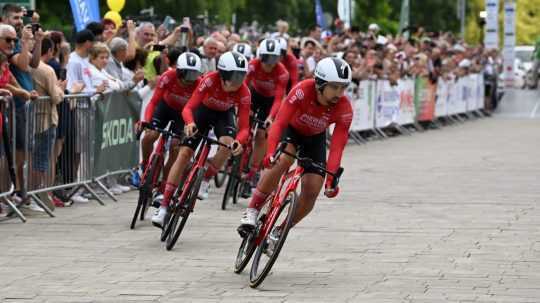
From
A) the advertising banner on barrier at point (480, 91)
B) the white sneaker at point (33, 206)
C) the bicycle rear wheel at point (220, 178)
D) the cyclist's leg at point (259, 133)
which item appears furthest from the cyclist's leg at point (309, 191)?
the advertising banner on barrier at point (480, 91)

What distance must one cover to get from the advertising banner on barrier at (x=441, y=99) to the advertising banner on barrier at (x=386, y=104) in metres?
4.91

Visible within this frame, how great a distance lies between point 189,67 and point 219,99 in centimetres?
66

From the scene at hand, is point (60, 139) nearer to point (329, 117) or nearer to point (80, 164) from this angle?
point (80, 164)

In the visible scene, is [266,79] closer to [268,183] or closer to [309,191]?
[268,183]

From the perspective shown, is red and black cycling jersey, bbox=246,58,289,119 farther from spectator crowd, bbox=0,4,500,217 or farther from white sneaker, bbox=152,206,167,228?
white sneaker, bbox=152,206,167,228

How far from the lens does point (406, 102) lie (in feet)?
102

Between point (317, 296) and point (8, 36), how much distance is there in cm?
540

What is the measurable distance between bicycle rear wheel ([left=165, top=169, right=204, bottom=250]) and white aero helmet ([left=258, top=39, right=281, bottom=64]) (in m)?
4.25

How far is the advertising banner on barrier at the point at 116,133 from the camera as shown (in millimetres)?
16031

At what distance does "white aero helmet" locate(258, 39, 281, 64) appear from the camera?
15.9 meters

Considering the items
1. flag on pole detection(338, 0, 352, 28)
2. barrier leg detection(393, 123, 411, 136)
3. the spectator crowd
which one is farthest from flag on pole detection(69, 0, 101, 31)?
flag on pole detection(338, 0, 352, 28)

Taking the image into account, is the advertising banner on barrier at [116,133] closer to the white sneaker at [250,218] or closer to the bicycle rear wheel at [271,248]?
the white sneaker at [250,218]

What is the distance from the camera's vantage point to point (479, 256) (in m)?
11.4

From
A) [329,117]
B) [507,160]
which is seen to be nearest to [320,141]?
[329,117]
